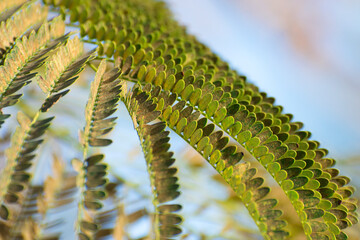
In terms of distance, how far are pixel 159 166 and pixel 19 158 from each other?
120 mm

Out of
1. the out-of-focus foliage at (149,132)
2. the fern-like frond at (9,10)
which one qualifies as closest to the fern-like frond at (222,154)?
the out-of-focus foliage at (149,132)

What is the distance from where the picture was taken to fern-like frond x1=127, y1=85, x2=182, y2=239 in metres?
0.32

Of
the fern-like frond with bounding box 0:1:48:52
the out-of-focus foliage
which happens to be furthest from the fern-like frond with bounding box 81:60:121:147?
the fern-like frond with bounding box 0:1:48:52

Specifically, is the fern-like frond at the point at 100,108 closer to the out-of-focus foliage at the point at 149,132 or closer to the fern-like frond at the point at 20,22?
the out-of-focus foliage at the point at 149,132

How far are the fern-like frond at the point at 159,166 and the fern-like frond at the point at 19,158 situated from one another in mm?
85

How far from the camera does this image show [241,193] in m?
0.35

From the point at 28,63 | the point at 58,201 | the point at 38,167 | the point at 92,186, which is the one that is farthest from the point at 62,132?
the point at 92,186

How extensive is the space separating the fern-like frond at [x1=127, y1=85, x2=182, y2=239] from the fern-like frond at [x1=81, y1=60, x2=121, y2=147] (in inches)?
0.8

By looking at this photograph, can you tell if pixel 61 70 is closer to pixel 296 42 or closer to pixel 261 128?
pixel 261 128

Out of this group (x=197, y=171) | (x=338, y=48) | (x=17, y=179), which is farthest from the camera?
(x=338, y=48)

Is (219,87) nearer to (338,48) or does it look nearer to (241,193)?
(241,193)

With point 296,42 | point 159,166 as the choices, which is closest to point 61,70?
point 159,166

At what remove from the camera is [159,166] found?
1.12 feet

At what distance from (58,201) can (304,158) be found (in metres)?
0.41
